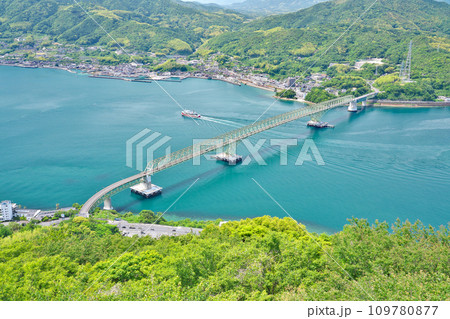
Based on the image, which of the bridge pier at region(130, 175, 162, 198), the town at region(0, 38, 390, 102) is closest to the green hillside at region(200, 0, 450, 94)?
the town at region(0, 38, 390, 102)

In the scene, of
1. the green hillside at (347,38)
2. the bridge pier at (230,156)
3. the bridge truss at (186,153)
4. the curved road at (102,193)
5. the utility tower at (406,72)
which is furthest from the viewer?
the green hillside at (347,38)

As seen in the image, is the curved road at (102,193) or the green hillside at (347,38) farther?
the green hillside at (347,38)

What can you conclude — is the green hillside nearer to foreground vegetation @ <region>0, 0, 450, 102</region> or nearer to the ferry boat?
foreground vegetation @ <region>0, 0, 450, 102</region>

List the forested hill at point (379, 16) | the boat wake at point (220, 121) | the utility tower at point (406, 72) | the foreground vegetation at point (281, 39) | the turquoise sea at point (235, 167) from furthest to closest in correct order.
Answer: the forested hill at point (379, 16)
the foreground vegetation at point (281, 39)
the utility tower at point (406, 72)
the boat wake at point (220, 121)
the turquoise sea at point (235, 167)

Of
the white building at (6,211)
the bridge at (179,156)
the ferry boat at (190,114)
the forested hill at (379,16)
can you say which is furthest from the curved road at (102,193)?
the forested hill at (379,16)

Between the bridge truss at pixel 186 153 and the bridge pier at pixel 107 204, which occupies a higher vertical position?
the bridge truss at pixel 186 153

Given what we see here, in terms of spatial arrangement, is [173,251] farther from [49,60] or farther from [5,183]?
[49,60]

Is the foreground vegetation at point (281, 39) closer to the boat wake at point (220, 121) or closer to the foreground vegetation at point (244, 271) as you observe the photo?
the boat wake at point (220, 121)

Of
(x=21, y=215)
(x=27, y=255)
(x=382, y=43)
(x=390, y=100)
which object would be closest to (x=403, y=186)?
(x=27, y=255)
